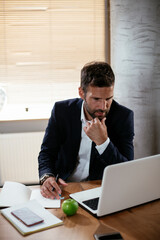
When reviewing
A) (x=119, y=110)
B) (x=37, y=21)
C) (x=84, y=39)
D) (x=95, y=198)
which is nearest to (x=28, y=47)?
(x=37, y=21)

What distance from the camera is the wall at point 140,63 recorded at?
257 centimetres

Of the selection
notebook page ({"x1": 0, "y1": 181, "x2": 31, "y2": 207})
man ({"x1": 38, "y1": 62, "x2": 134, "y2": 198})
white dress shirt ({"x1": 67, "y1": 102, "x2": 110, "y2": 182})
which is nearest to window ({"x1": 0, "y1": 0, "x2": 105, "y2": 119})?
man ({"x1": 38, "y1": 62, "x2": 134, "y2": 198})

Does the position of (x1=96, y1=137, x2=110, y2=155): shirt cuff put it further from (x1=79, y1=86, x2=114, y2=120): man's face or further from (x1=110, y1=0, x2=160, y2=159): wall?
(x1=110, y1=0, x2=160, y2=159): wall

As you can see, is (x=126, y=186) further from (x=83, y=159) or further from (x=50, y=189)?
(x=83, y=159)

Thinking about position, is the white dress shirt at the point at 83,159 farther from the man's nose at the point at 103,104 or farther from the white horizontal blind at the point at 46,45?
the white horizontal blind at the point at 46,45

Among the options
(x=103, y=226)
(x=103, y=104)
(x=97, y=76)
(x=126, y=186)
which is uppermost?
(x=97, y=76)

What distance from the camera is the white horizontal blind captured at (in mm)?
3045

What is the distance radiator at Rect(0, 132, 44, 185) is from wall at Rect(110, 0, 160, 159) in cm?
104

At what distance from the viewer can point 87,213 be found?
4.31 ft

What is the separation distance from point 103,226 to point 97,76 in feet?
3.19

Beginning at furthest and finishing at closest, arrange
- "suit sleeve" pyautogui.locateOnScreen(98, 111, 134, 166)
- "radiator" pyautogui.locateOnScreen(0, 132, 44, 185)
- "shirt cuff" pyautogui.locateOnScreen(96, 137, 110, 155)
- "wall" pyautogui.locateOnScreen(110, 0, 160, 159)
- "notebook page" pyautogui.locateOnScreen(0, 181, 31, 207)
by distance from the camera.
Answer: "radiator" pyautogui.locateOnScreen(0, 132, 44, 185) → "wall" pyautogui.locateOnScreen(110, 0, 160, 159) → "suit sleeve" pyautogui.locateOnScreen(98, 111, 134, 166) → "shirt cuff" pyautogui.locateOnScreen(96, 137, 110, 155) → "notebook page" pyautogui.locateOnScreen(0, 181, 31, 207)

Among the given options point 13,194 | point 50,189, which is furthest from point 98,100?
point 13,194

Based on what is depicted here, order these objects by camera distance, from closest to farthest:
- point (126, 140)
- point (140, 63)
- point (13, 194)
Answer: point (13, 194) < point (126, 140) < point (140, 63)

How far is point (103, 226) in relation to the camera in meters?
1.20
